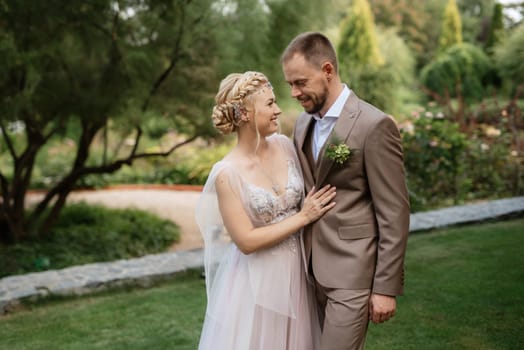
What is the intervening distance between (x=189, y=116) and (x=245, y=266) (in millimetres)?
5514

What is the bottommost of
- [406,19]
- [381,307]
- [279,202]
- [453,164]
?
[453,164]

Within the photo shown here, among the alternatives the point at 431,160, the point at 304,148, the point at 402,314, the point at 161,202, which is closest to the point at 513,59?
the point at 431,160

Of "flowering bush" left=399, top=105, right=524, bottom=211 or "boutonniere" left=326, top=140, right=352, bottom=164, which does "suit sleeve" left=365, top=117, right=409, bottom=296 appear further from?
"flowering bush" left=399, top=105, right=524, bottom=211

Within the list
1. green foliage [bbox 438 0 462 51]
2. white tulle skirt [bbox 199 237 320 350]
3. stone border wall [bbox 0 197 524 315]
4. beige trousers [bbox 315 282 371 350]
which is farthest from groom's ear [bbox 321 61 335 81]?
green foliage [bbox 438 0 462 51]

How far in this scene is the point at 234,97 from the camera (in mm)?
2566

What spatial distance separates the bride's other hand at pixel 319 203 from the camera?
2.37 m

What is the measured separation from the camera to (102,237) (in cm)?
885

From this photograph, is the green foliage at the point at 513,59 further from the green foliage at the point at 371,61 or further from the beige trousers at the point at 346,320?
the beige trousers at the point at 346,320

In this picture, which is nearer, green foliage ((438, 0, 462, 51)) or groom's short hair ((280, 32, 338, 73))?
groom's short hair ((280, 32, 338, 73))

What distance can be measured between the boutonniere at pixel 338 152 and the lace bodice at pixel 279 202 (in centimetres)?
37

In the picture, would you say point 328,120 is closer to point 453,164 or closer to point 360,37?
point 453,164

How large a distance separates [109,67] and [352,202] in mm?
5766

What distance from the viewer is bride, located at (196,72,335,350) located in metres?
2.51

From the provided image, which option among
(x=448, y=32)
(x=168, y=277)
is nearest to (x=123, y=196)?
(x=168, y=277)
